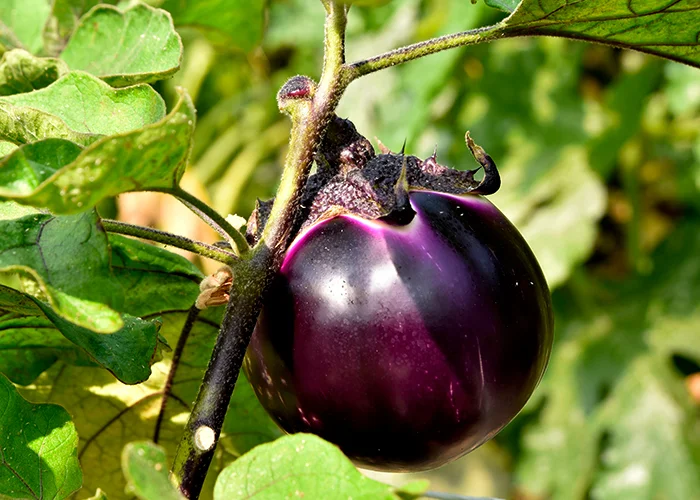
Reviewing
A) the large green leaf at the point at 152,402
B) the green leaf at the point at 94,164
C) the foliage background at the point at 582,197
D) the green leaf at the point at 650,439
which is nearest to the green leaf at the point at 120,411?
the large green leaf at the point at 152,402

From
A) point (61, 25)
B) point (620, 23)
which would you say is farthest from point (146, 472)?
point (61, 25)

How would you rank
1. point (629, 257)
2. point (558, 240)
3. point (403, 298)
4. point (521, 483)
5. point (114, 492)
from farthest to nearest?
point (629, 257) < point (521, 483) < point (558, 240) < point (114, 492) < point (403, 298)

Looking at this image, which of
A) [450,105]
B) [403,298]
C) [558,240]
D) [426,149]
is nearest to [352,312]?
[403,298]

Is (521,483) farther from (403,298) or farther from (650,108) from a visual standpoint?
(403,298)

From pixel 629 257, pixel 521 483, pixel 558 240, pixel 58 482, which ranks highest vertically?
pixel 58 482

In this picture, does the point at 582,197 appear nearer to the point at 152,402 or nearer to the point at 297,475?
the point at 152,402

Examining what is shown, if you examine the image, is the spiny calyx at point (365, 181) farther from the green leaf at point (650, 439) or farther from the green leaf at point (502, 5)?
the green leaf at point (650, 439)

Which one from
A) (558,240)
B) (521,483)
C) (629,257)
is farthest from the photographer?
(629,257)
